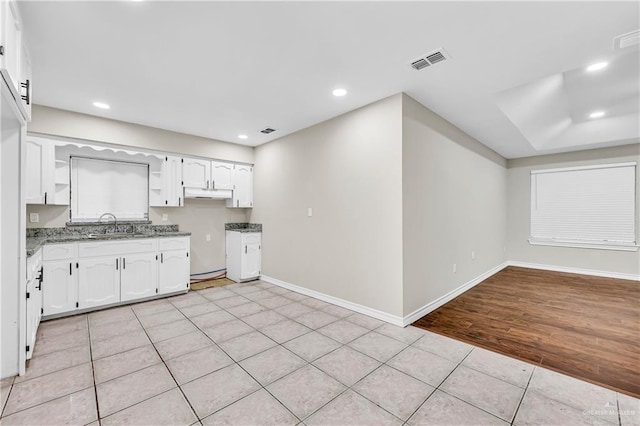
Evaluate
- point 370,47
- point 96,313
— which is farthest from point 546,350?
point 96,313

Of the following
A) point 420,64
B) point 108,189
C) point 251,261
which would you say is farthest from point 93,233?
point 420,64

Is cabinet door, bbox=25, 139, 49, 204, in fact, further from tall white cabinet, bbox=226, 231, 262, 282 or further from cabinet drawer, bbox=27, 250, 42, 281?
tall white cabinet, bbox=226, 231, 262, 282

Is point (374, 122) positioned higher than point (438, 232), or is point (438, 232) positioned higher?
point (374, 122)

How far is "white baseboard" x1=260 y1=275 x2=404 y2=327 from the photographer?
310cm

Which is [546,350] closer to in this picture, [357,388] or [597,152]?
[357,388]

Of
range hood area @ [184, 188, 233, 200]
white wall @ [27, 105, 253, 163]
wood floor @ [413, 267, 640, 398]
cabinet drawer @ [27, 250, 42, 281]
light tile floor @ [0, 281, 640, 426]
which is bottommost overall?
wood floor @ [413, 267, 640, 398]

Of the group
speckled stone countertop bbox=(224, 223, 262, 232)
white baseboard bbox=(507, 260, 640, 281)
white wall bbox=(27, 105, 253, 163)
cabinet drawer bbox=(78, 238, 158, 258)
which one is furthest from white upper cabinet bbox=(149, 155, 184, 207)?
white baseboard bbox=(507, 260, 640, 281)

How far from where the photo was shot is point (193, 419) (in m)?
1.66

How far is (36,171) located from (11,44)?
2.39 m

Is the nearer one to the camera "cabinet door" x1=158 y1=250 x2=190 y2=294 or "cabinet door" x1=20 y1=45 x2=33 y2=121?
"cabinet door" x1=20 y1=45 x2=33 y2=121

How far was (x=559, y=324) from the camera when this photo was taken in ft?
10.4

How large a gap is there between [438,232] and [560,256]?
437 cm

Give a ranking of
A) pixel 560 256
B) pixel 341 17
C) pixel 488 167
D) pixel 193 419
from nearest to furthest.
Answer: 1. pixel 193 419
2. pixel 341 17
3. pixel 488 167
4. pixel 560 256

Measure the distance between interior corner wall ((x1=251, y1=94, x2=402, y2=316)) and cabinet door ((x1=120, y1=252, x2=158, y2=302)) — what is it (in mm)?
1796
